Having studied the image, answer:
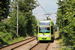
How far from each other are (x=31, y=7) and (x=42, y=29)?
69.8ft

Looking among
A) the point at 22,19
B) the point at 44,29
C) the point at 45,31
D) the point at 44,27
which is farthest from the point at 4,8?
the point at 22,19

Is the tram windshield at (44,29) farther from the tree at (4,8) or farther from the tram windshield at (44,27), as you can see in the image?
the tree at (4,8)

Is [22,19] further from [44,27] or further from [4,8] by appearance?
[4,8]

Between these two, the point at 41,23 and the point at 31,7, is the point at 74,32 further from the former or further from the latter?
the point at 31,7

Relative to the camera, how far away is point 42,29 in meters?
21.7

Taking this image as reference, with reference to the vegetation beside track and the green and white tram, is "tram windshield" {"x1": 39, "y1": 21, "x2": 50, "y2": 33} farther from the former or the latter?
the vegetation beside track

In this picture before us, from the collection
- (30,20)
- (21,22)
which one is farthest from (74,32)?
(30,20)

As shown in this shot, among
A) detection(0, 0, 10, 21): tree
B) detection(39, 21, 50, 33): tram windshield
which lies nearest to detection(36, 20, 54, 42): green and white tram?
detection(39, 21, 50, 33): tram windshield

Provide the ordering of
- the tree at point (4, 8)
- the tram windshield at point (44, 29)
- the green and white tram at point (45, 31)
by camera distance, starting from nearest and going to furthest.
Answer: the tree at point (4, 8)
the green and white tram at point (45, 31)
the tram windshield at point (44, 29)

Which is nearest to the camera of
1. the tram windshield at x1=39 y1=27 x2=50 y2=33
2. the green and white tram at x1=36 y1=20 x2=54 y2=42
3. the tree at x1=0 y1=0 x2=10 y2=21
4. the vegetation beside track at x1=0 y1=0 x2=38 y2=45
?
the tree at x1=0 y1=0 x2=10 y2=21

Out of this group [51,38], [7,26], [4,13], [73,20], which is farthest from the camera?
[7,26]

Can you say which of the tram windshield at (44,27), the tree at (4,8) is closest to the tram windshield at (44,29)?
the tram windshield at (44,27)

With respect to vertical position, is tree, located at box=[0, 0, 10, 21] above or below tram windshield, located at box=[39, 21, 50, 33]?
above

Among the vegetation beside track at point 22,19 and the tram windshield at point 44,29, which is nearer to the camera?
the tram windshield at point 44,29
